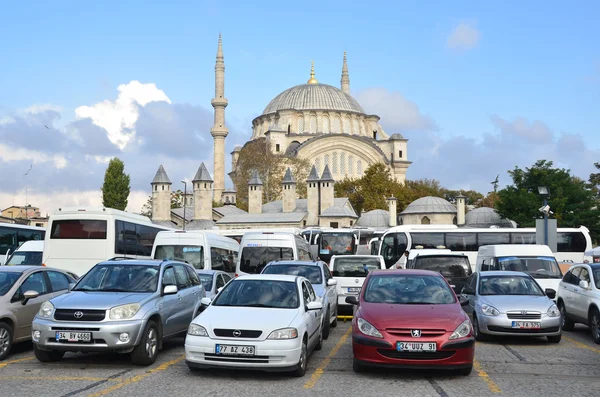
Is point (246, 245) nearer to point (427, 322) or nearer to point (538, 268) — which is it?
point (538, 268)

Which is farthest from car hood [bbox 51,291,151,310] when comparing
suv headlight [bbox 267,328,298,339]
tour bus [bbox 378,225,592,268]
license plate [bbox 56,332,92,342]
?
tour bus [bbox 378,225,592,268]

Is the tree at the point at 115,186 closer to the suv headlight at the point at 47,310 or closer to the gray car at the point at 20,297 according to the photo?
the gray car at the point at 20,297

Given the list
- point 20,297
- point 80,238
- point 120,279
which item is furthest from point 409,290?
point 80,238

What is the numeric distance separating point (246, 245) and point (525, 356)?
10.5 meters

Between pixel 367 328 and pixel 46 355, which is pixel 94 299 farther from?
pixel 367 328

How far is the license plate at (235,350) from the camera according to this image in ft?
29.7

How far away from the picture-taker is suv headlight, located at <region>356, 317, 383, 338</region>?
944cm

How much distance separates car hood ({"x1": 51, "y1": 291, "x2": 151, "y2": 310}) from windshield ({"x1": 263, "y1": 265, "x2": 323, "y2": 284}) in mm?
5145

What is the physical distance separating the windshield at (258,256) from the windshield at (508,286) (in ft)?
24.7

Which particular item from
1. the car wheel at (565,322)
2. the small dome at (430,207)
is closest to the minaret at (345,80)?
the small dome at (430,207)

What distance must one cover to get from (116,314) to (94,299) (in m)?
0.53

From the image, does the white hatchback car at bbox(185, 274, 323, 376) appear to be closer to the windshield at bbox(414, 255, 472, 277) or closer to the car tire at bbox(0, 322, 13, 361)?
the car tire at bbox(0, 322, 13, 361)

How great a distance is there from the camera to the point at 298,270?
52.1 ft

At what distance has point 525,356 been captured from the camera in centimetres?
1177
